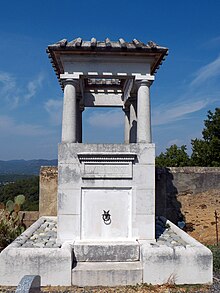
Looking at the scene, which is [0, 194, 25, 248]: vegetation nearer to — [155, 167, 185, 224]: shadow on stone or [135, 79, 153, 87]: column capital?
[155, 167, 185, 224]: shadow on stone

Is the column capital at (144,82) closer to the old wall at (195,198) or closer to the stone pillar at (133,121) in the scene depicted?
the stone pillar at (133,121)

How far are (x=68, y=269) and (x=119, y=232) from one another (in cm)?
147

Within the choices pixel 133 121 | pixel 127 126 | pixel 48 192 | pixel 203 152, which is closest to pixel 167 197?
pixel 127 126

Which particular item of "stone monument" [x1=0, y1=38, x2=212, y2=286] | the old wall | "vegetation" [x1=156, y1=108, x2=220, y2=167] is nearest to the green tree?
"vegetation" [x1=156, y1=108, x2=220, y2=167]

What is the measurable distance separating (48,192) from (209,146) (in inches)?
452

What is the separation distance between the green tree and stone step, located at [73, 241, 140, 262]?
12986mm

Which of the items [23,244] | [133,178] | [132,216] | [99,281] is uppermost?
[133,178]

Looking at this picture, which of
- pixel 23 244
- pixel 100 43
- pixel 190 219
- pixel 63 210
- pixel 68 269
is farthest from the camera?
pixel 190 219

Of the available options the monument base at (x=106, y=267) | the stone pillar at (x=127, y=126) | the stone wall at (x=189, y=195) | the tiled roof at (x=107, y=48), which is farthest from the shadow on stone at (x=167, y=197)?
the tiled roof at (x=107, y=48)

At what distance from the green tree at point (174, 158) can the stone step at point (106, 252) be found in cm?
1299

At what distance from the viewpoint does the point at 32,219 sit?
33.9 feet

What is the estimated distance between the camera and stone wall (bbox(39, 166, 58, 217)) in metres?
9.92

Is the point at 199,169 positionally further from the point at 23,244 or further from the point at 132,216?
the point at 23,244

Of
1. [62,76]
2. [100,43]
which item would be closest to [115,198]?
[62,76]
